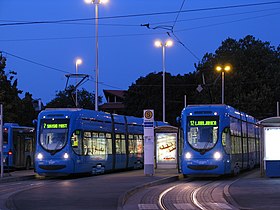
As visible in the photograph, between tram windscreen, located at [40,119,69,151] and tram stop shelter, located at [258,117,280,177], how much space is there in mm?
9631

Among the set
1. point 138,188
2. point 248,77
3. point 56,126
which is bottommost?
point 138,188

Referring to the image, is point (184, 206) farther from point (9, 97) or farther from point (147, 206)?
point (9, 97)

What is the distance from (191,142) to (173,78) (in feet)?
193

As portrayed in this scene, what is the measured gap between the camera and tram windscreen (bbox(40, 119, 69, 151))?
97.2 ft

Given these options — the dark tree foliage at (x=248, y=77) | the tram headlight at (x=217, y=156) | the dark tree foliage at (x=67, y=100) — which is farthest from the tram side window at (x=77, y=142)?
the dark tree foliage at (x=67, y=100)

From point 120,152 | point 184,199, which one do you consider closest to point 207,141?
point 120,152

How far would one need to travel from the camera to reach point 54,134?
2980 centimetres

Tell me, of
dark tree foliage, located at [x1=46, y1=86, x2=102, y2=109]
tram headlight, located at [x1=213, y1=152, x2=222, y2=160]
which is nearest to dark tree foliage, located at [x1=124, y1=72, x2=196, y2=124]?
dark tree foliage, located at [x1=46, y1=86, x2=102, y2=109]

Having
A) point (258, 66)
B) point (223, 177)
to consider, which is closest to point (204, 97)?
point (258, 66)

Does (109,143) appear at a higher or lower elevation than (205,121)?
lower

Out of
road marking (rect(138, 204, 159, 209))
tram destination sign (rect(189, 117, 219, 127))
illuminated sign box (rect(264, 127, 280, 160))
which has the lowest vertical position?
road marking (rect(138, 204, 159, 209))

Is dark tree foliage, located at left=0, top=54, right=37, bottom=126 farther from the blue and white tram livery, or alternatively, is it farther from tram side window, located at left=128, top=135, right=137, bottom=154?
the blue and white tram livery

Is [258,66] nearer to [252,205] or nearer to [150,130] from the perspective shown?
[150,130]

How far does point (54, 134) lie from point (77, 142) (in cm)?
121
